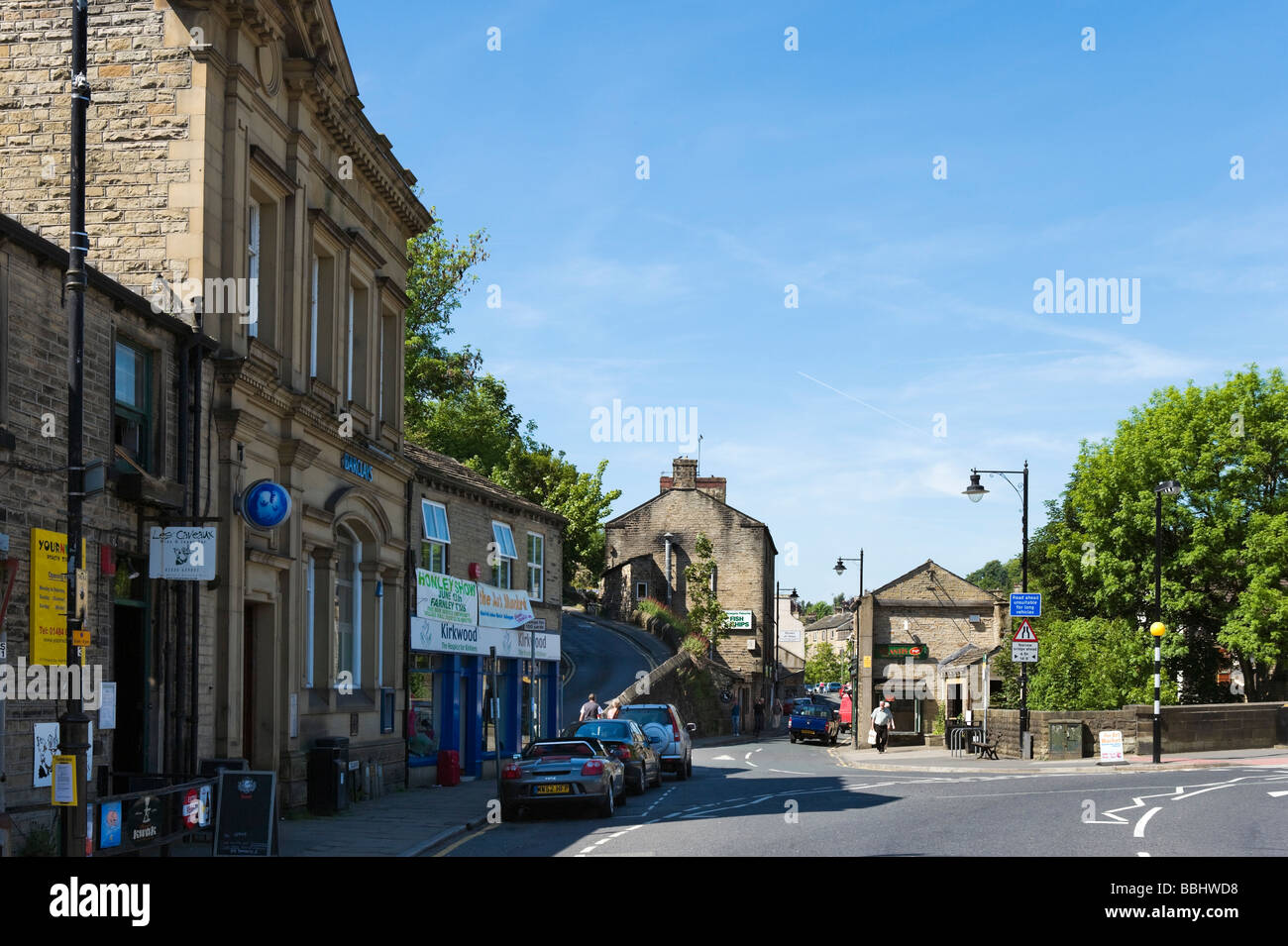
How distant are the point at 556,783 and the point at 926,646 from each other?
36139 mm

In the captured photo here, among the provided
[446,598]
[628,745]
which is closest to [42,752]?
[628,745]

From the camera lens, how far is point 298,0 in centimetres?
2208

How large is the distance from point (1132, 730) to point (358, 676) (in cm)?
2083

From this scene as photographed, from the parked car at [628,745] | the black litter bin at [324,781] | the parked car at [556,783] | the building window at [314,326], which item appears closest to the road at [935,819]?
the parked car at [556,783]

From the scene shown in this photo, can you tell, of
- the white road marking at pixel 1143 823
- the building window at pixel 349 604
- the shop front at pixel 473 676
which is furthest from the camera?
the shop front at pixel 473 676

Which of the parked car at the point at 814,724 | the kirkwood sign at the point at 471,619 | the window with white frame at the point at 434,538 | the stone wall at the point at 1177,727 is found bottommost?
the parked car at the point at 814,724

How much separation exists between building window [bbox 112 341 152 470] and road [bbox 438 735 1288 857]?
610cm

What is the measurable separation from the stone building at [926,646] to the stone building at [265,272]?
1182 inches

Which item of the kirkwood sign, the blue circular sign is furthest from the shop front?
the blue circular sign

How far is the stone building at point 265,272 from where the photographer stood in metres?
18.9

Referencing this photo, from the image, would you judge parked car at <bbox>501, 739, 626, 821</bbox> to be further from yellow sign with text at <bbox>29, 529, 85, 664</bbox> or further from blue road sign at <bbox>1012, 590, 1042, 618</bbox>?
blue road sign at <bbox>1012, 590, 1042, 618</bbox>

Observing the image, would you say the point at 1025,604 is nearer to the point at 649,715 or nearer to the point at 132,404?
the point at 649,715

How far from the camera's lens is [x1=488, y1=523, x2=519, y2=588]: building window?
34.3 metres

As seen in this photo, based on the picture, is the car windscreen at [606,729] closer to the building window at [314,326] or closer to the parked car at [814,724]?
the building window at [314,326]
